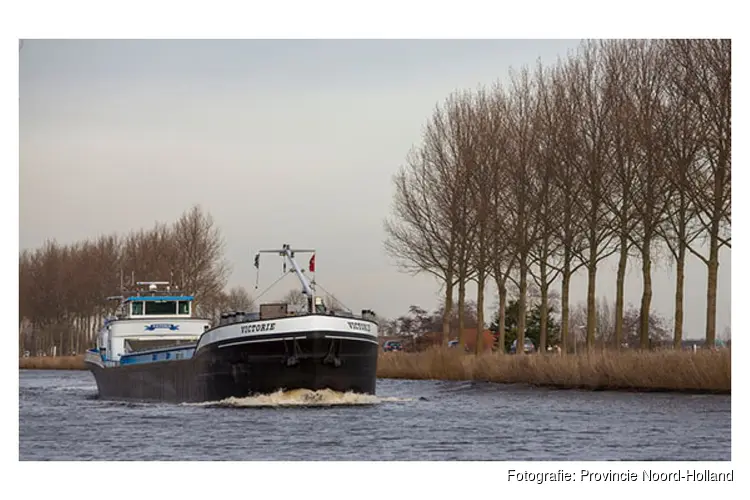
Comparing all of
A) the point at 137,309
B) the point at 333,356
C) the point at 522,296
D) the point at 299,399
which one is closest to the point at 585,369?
the point at 333,356

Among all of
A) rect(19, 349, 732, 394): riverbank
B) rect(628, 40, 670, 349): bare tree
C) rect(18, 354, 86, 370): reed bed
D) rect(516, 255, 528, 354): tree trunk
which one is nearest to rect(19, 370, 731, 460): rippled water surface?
rect(19, 349, 732, 394): riverbank

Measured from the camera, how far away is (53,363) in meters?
94.3

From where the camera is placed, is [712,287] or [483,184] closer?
[712,287]

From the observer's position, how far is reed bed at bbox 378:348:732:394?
40312mm

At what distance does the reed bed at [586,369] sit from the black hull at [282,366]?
8314 millimetres

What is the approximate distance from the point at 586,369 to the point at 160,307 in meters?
17.1

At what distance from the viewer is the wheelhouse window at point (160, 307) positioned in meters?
53.8

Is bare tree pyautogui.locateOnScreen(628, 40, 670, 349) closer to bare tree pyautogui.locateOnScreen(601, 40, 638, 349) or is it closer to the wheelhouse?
bare tree pyautogui.locateOnScreen(601, 40, 638, 349)

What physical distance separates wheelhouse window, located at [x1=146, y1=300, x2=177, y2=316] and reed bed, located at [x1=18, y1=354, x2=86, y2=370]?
3946 centimetres

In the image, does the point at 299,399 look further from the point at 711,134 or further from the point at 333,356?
the point at 711,134

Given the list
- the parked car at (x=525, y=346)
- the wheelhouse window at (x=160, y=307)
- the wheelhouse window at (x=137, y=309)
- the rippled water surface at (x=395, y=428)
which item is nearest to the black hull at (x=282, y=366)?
the rippled water surface at (x=395, y=428)

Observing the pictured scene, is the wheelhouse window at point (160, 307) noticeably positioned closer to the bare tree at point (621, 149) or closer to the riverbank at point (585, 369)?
the riverbank at point (585, 369)

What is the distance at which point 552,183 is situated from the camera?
54906 mm

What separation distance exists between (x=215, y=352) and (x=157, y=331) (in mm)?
12312
